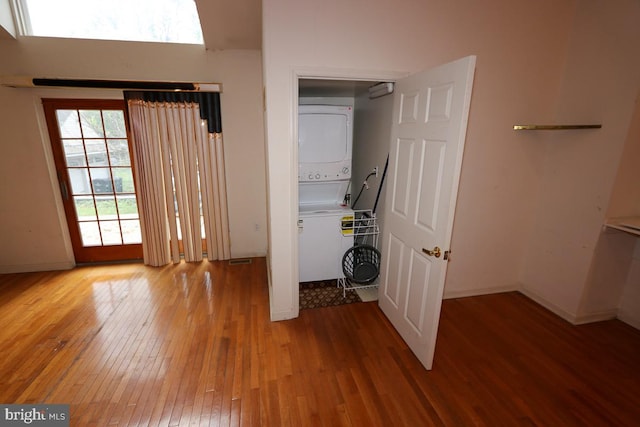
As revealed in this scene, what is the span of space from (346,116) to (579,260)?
96.1 inches

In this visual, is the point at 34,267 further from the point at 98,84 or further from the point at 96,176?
the point at 98,84

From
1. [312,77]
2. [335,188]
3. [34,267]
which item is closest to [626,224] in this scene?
[335,188]

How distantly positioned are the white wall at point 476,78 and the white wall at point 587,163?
12 centimetres

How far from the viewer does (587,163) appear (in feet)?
7.46

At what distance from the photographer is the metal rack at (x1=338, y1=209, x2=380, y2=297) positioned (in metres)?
2.92

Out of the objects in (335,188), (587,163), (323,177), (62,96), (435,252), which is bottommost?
(435,252)

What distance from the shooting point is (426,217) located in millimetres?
1854

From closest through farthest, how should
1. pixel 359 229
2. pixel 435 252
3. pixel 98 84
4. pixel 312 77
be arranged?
pixel 435 252 < pixel 312 77 < pixel 98 84 < pixel 359 229

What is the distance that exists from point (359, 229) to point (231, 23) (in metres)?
2.37

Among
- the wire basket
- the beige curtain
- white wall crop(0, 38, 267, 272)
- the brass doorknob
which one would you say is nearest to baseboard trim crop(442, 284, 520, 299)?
the wire basket

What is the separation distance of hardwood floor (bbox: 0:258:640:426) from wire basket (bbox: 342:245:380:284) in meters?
0.33

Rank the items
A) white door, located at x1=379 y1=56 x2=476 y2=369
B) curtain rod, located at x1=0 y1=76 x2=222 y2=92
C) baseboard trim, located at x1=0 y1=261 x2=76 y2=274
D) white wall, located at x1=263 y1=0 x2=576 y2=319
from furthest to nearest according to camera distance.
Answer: baseboard trim, located at x1=0 y1=261 x2=76 y2=274 → curtain rod, located at x1=0 y1=76 x2=222 y2=92 → white wall, located at x1=263 y1=0 x2=576 y2=319 → white door, located at x1=379 y1=56 x2=476 y2=369

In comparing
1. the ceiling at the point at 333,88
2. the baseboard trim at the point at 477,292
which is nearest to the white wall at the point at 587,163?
the baseboard trim at the point at 477,292

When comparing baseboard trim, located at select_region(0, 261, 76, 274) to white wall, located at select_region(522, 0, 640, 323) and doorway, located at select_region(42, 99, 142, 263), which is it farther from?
white wall, located at select_region(522, 0, 640, 323)
